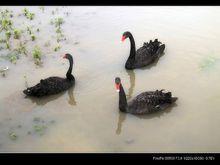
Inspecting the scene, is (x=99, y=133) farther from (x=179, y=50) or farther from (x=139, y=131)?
(x=179, y=50)

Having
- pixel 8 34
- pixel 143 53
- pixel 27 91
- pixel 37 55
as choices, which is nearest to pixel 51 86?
pixel 27 91

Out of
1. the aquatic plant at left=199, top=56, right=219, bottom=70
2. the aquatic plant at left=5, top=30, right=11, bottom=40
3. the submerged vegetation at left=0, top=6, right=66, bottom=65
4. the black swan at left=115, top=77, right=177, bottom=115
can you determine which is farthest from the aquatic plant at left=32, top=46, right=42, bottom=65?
the aquatic plant at left=199, top=56, right=219, bottom=70

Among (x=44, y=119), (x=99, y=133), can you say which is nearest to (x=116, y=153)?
(x=99, y=133)

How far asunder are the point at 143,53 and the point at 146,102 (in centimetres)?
228

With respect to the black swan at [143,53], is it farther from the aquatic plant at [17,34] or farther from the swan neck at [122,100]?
the aquatic plant at [17,34]

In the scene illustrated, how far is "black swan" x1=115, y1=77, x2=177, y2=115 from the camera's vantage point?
8.06 meters

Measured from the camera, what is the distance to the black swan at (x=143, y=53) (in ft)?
32.1

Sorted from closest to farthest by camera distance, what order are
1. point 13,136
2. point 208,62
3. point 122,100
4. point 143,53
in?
point 13,136 → point 122,100 → point 208,62 → point 143,53

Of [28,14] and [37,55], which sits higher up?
[28,14]

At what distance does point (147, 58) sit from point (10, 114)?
366 cm

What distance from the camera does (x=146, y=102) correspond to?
8.06 metres

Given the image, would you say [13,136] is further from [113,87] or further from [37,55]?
[37,55]

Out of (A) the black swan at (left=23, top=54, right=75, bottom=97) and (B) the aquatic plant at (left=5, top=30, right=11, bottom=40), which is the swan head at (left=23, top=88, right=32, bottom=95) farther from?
(B) the aquatic plant at (left=5, top=30, right=11, bottom=40)

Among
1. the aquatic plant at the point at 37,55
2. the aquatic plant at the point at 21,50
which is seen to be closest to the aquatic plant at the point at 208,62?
the aquatic plant at the point at 37,55
